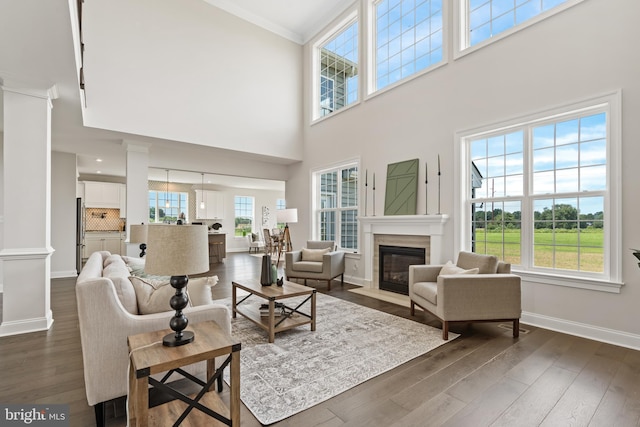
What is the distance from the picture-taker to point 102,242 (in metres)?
9.13

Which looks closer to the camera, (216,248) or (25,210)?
(25,210)

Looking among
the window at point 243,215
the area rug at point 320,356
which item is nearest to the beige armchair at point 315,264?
the area rug at point 320,356

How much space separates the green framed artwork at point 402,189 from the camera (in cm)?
476

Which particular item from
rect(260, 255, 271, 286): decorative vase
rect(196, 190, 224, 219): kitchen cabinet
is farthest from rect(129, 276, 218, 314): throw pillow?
rect(196, 190, 224, 219): kitchen cabinet

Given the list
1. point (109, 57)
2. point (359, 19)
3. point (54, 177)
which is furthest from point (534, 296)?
point (54, 177)

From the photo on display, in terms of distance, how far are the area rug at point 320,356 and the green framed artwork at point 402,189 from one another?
1.84 m

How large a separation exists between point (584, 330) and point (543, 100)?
2508mm

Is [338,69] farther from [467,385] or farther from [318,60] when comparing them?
[467,385]

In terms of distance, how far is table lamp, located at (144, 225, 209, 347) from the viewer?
1.59m

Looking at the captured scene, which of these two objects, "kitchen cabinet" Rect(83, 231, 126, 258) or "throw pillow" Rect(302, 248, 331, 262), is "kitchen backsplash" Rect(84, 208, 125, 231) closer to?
"kitchen cabinet" Rect(83, 231, 126, 258)

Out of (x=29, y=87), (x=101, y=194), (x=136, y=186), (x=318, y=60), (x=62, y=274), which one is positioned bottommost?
(x=62, y=274)

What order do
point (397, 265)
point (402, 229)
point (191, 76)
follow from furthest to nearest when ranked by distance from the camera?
point (191, 76) → point (397, 265) → point (402, 229)

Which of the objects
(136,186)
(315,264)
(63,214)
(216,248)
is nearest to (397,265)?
(315,264)

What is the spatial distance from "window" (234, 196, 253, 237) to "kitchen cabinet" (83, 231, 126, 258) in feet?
14.0
